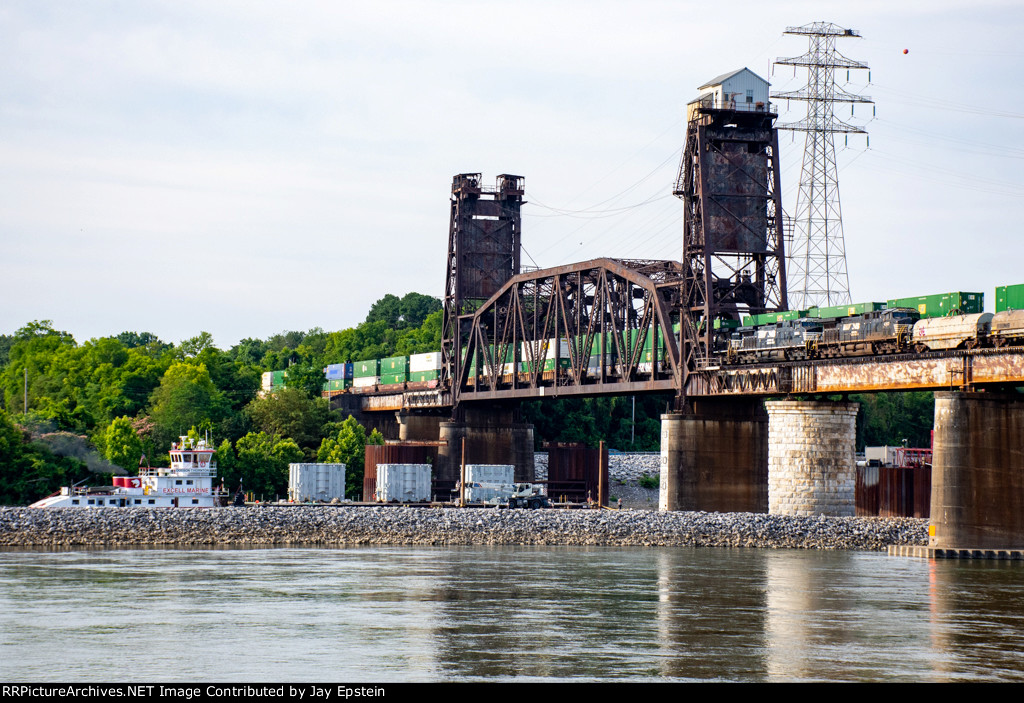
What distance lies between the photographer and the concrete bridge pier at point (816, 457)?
73.9m

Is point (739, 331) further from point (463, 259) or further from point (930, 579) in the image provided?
point (463, 259)

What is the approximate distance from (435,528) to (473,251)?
183 feet

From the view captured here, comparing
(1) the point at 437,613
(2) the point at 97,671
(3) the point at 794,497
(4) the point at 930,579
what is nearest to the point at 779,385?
(3) the point at 794,497

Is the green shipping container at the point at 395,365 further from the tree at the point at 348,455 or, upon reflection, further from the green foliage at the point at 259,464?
the green foliage at the point at 259,464

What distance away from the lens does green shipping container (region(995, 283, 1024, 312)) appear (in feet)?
200

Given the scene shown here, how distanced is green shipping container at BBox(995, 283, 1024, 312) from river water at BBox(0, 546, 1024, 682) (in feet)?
41.4

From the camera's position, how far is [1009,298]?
61.6 m

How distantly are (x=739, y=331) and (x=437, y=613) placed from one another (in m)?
47.0

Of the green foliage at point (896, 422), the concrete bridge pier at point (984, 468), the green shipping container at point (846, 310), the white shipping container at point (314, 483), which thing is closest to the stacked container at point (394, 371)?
the white shipping container at point (314, 483)

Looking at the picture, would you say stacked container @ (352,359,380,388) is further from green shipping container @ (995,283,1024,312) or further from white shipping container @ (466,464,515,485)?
green shipping container @ (995,283,1024,312)

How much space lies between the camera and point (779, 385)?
7494 centimetres

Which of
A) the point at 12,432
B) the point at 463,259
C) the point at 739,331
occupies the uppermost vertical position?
the point at 463,259

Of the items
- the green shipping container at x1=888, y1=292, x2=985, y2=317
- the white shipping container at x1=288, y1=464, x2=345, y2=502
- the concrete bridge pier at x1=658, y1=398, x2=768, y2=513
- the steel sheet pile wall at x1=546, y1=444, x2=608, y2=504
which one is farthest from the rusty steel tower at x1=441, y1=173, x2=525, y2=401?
the green shipping container at x1=888, y1=292, x2=985, y2=317

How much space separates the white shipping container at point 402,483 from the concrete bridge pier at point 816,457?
110 feet
